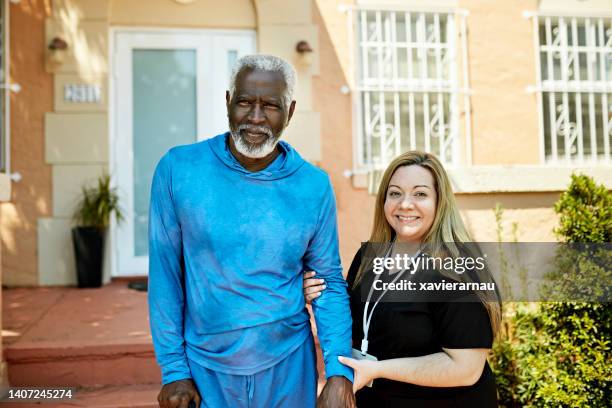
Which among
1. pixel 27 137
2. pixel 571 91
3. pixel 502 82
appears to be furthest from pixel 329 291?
pixel 571 91

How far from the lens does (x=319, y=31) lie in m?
5.68

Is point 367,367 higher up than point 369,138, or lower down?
lower down

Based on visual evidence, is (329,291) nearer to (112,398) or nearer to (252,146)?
(252,146)

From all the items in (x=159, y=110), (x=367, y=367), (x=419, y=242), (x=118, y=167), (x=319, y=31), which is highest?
(x=319, y=31)

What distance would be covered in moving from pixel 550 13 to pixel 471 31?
89cm

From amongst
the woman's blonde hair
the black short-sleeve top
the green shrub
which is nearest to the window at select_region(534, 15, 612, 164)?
the green shrub

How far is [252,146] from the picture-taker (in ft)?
6.32

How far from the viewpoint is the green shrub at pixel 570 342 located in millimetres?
3230

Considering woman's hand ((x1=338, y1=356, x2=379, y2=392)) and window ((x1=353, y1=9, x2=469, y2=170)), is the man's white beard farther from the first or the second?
window ((x1=353, y1=9, x2=469, y2=170))

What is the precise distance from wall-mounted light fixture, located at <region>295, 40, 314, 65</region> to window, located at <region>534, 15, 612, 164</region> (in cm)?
248

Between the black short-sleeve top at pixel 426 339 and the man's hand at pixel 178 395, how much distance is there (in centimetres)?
64

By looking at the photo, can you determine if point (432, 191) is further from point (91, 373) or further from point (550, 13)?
point (550, 13)

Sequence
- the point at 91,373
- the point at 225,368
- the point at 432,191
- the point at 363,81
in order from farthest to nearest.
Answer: the point at 363,81 → the point at 91,373 → the point at 432,191 → the point at 225,368

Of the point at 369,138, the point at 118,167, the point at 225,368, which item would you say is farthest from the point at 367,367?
the point at 118,167
